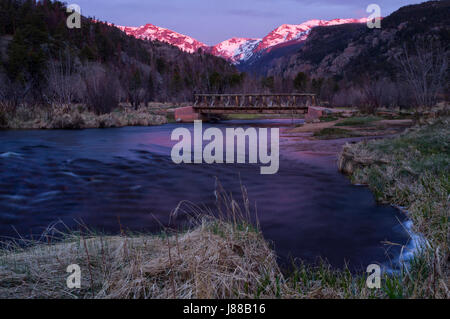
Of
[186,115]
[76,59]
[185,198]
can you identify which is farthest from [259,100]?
[76,59]

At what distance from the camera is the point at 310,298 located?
Answer: 276 centimetres

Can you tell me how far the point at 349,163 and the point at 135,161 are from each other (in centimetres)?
868

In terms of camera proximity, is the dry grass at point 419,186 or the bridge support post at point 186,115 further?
the bridge support post at point 186,115

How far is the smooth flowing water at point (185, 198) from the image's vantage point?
18.0 ft

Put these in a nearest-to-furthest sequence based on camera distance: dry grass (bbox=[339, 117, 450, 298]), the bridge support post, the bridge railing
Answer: dry grass (bbox=[339, 117, 450, 298]) → the bridge railing → the bridge support post

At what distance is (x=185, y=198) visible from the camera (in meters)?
8.34

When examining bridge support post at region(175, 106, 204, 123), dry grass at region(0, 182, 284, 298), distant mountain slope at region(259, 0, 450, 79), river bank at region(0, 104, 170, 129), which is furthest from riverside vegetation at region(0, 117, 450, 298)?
distant mountain slope at region(259, 0, 450, 79)

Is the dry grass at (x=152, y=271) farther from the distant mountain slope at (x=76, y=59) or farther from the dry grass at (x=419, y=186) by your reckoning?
the distant mountain slope at (x=76, y=59)

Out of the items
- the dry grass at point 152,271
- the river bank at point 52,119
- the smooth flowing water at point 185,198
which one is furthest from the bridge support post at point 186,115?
the dry grass at point 152,271

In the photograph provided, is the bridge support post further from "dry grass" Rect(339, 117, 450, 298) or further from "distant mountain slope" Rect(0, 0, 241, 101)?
"dry grass" Rect(339, 117, 450, 298)

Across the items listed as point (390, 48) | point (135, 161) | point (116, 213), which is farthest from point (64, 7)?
point (116, 213)

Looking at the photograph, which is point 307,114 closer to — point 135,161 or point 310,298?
point 135,161

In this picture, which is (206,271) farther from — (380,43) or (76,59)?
(380,43)

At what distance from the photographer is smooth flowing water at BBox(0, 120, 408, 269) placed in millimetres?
5480
